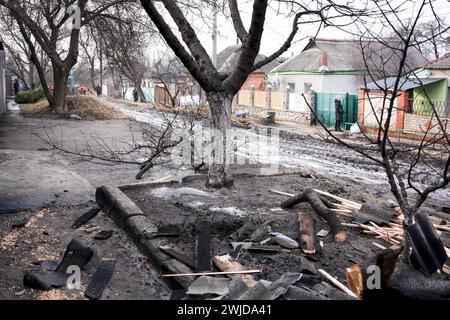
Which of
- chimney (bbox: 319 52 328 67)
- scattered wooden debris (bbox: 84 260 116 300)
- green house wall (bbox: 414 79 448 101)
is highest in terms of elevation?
chimney (bbox: 319 52 328 67)

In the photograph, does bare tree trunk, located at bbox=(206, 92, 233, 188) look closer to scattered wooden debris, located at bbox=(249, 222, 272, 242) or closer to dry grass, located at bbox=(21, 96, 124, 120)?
scattered wooden debris, located at bbox=(249, 222, 272, 242)

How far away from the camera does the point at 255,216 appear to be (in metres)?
5.79

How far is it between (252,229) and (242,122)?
1874 cm

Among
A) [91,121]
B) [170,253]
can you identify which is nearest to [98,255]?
[170,253]

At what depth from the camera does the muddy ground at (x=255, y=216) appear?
4.40 metres

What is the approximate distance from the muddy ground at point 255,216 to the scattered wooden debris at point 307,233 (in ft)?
0.28

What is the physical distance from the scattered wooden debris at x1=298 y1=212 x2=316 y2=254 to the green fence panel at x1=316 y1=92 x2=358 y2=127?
59.9ft

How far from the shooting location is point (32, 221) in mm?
6168

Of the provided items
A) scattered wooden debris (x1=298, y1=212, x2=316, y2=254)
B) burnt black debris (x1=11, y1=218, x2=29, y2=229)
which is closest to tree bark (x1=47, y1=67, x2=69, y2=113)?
burnt black debris (x1=11, y1=218, x2=29, y2=229)

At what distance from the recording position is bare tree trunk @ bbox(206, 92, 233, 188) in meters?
6.83

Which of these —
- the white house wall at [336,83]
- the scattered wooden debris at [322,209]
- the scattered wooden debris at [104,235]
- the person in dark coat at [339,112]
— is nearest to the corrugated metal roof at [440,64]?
the person in dark coat at [339,112]

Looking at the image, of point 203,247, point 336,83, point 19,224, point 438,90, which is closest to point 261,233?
point 203,247
